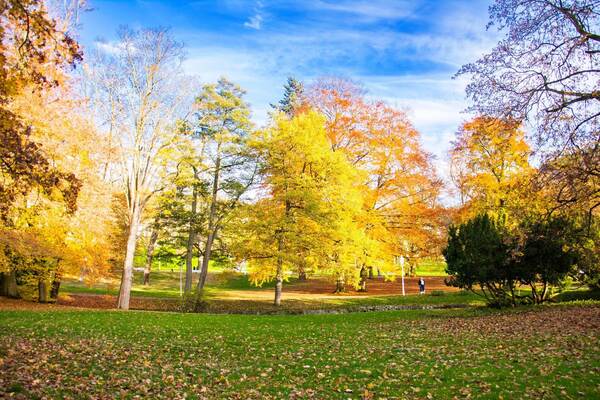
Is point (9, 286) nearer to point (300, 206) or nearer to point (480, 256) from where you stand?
point (300, 206)

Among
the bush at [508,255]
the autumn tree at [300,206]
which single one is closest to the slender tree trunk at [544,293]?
the bush at [508,255]

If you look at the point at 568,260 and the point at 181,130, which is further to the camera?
the point at 181,130

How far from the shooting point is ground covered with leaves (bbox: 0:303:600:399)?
7.32 meters

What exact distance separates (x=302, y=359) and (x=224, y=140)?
21.0m

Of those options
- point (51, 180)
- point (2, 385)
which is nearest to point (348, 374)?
point (2, 385)

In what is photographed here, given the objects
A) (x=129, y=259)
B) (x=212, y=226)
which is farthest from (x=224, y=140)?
(x=129, y=259)

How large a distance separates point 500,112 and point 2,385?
14257 mm

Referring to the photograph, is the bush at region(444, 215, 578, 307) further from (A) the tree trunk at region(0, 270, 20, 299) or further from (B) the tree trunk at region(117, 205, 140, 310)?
(A) the tree trunk at region(0, 270, 20, 299)

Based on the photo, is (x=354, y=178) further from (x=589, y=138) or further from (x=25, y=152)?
(x=25, y=152)

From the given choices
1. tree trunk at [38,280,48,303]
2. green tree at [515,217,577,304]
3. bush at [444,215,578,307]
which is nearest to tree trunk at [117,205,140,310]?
tree trunk at [38,280,48,303]

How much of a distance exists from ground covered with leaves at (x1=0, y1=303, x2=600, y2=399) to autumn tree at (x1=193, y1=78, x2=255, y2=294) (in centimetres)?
1411

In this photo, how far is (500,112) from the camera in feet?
45.1

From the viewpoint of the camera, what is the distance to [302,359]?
33.8 ft

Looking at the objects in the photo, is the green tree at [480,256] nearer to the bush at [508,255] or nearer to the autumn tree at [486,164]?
the bush at [508,255]
